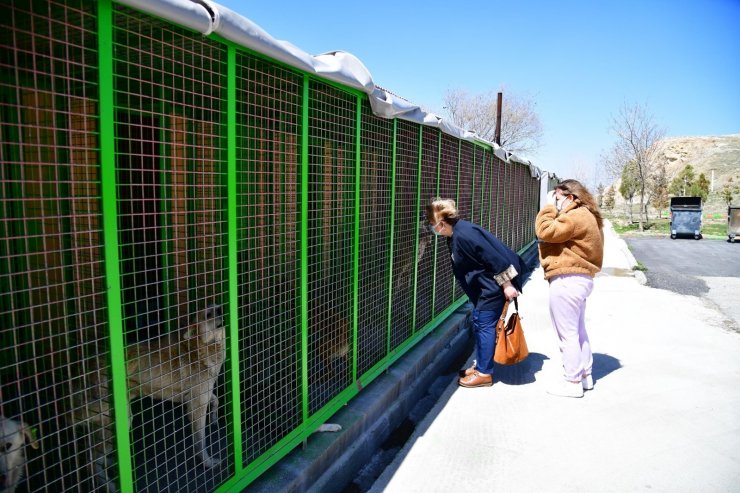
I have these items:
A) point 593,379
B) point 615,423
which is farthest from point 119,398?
point 593,379

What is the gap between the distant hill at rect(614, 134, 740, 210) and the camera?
62.8m

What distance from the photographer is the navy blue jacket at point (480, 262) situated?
14.2 feet

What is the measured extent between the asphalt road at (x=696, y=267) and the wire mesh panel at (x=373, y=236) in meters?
5.83

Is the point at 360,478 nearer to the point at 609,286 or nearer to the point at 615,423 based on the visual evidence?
the point at 615,423

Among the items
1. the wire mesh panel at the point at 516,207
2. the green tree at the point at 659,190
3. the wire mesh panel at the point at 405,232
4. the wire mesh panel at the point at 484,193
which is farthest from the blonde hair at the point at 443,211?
the green tree at the point at 659,190

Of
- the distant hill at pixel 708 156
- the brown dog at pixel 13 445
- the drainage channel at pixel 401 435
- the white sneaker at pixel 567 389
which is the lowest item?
A: the drainage channel at pixel 401 435

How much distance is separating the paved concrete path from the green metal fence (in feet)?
2.76

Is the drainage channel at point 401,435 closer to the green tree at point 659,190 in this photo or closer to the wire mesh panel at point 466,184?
the wire mesh panel at point 466,184

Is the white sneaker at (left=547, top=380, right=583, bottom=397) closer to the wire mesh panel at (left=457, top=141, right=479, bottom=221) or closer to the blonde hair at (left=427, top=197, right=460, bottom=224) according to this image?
the blonde hair at (left=427, top=197, right=460, bottom=224)

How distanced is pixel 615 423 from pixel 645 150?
30.2 metres

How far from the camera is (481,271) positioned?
4.47 meters

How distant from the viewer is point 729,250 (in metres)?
16.6

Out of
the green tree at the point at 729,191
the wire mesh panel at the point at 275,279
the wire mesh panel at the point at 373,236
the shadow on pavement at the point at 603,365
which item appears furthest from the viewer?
the green tree at the point at 729,191

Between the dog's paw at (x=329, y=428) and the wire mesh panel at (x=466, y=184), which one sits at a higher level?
the wire mesh panel at (x=466, y=184)
